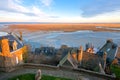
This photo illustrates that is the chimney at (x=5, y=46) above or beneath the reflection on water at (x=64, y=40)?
above

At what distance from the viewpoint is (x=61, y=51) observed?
32062mm

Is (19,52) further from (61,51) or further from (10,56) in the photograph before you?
(61,51)

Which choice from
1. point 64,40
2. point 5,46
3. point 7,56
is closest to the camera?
point 5,46

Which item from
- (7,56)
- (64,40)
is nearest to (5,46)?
(7,56)

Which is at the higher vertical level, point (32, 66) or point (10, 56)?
point (10, 56)

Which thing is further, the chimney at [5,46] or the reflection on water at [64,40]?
the reflection on water at [64,40]

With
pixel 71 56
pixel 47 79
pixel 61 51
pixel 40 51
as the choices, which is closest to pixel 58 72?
pixel 47 79

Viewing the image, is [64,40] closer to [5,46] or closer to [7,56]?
[7,56]

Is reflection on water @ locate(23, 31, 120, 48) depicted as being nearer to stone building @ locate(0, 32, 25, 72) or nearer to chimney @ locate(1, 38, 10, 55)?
stone building @ locate(0, 32, 25, 72)

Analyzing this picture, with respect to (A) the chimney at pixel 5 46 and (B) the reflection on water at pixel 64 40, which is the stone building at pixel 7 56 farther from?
(B) the reflection on water at pixel 64 40

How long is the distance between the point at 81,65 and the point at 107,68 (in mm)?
5202

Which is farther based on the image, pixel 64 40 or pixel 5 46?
pixel 64 40

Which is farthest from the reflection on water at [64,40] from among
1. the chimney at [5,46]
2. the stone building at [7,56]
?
the chimney at [5,46]

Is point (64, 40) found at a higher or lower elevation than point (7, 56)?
lower
